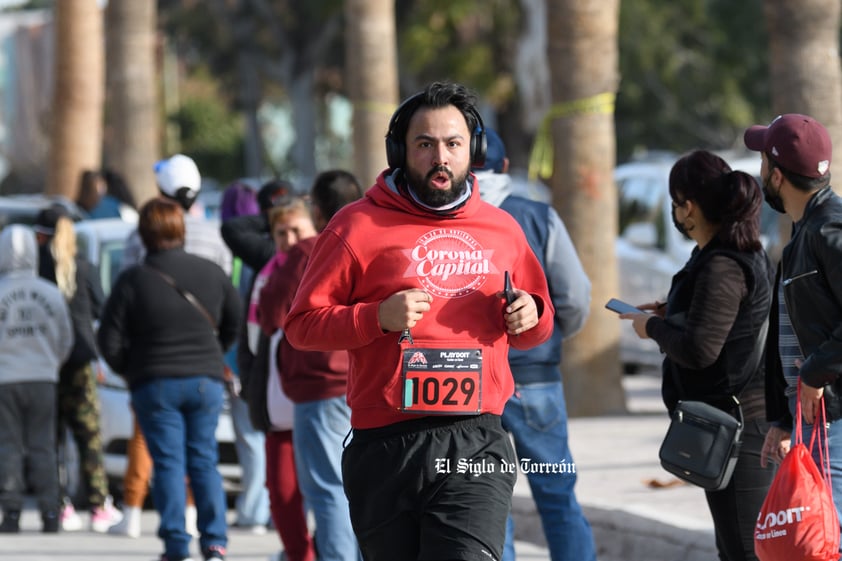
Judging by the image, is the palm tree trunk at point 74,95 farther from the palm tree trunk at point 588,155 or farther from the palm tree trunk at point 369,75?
the palm tree trunk at point 588,155

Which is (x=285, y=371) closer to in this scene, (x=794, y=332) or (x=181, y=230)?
(x=181, y=230)

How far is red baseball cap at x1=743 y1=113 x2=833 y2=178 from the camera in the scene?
555 cm

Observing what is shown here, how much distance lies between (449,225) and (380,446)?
2.21 ft

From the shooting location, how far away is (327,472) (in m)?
7.25

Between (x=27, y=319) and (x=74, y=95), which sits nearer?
(x=27, y=319)

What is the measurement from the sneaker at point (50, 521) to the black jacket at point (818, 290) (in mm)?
5936

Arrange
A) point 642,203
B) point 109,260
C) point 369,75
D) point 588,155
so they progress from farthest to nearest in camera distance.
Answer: point 642,203 → point 369,75 → point 588,155 → point 109,260

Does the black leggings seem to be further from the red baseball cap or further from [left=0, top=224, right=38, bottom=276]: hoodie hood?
[left=0, top=224, right=38, bottom=276]: hoodie hood

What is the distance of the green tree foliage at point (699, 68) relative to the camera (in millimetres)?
33875

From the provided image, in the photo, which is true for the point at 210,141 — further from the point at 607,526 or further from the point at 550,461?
the point at 550,461

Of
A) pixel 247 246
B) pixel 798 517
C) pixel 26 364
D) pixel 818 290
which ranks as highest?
pixel 818 290

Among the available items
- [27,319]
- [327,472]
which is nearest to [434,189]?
[327,472]

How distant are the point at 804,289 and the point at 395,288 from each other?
1338 millimetres

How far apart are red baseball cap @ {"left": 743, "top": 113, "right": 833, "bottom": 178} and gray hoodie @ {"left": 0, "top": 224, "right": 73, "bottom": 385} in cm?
579
